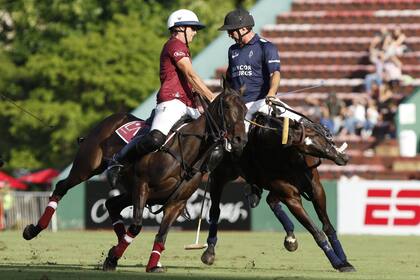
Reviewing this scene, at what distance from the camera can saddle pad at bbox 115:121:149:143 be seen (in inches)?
610

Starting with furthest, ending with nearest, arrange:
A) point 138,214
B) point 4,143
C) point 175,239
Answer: point 4,143
point 175,239
point 138,214

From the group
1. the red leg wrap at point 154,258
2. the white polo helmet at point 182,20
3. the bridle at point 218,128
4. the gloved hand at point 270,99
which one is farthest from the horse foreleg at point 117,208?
the white polo helmet at point 182,20

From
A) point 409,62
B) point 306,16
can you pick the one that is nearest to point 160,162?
point 409,62

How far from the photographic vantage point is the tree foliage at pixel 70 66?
1577 inches

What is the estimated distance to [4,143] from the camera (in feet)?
137

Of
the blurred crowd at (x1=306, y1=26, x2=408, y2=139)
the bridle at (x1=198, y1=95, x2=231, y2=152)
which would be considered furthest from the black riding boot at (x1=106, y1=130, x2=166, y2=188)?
the blurred crowd at (x1=306, y1=26, x2=408, y2=139)

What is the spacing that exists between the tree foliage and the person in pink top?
80.2 ft

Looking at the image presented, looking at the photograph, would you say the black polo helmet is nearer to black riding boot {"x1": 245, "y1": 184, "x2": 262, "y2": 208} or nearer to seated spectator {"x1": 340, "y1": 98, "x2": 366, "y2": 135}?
black riding boot {"x1": 245, "y1": 184, "x2": 262, "y2": 208}

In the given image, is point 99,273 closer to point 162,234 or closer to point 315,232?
point 162,234

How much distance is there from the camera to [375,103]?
3338 centimetres

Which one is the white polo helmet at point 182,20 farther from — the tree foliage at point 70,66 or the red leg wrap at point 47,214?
the tree foliage at point 70,66

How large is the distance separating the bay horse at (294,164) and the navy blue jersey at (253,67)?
62 cm

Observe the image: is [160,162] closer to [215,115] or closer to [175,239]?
[215,115]

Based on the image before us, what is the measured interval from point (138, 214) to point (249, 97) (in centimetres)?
230
